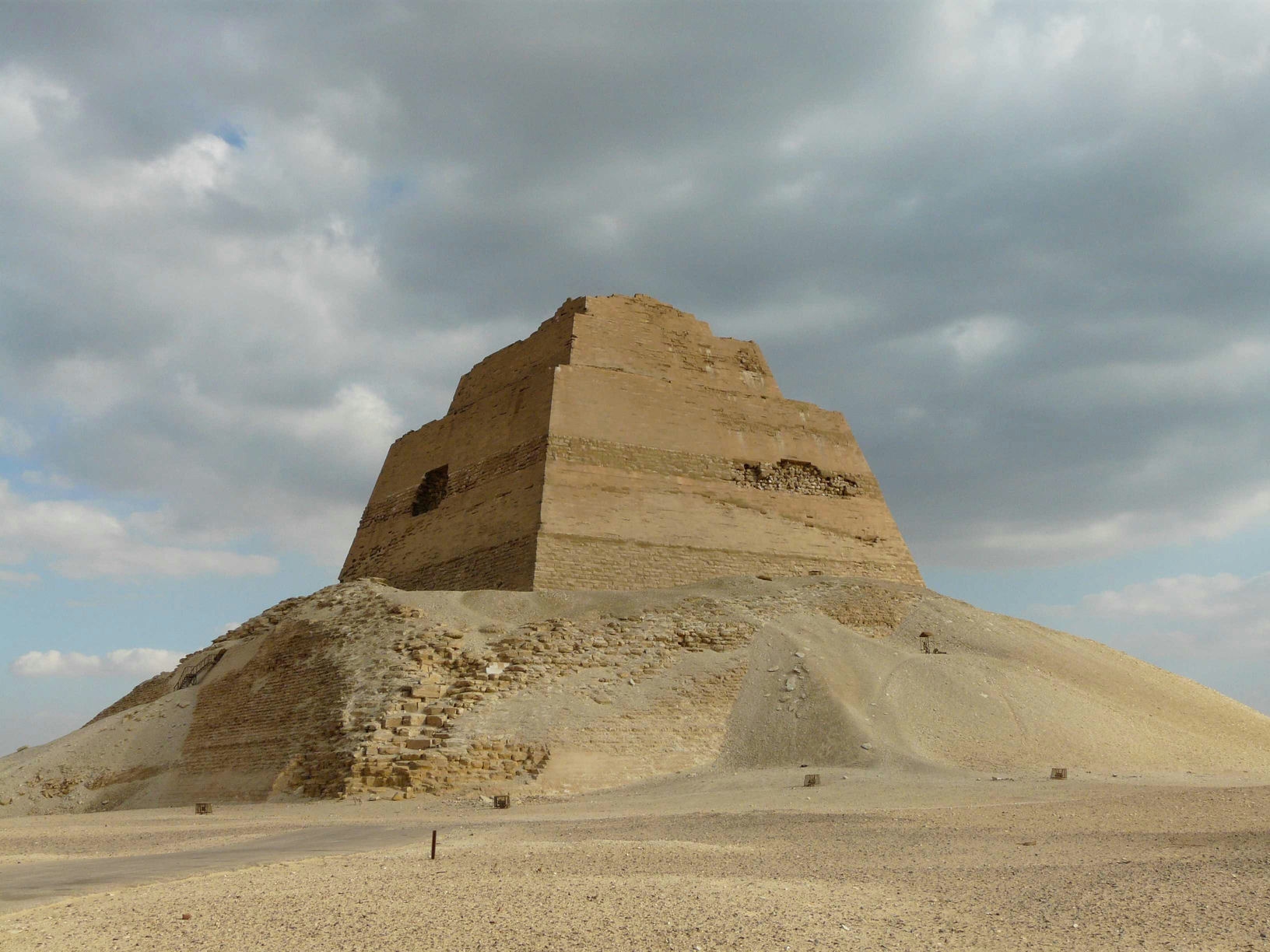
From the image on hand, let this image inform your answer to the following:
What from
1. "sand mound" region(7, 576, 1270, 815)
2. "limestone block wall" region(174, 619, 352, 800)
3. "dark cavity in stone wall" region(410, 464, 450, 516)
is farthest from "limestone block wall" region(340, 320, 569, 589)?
"limestone block wall" region(174, 619, 352, 800)

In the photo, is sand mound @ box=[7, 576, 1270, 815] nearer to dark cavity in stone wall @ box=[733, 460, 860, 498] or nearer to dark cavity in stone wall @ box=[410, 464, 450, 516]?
dark cavity in stone wall @ box=[733, 460, 860, 498]

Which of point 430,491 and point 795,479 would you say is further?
point 430,491

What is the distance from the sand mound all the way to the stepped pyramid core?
6.29 ft

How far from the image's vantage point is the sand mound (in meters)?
13.4

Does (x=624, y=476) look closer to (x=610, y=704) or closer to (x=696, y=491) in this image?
(x=696, y=491)

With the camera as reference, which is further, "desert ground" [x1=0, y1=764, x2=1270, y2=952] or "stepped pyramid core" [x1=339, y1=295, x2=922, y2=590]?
"stepped pyramid core" [x1=339, y1=295, x2=922, y2=590]

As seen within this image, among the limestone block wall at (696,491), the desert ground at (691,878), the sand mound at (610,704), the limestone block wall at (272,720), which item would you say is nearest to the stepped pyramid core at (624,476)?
the limestone block wall at (696,491)

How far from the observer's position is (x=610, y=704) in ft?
46.9

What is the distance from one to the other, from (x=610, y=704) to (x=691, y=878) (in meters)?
8.53

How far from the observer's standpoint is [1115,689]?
658 inches

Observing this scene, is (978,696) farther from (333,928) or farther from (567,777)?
(333,928)

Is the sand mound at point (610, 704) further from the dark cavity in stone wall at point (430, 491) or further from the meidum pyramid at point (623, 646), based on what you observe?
the dark cavity in stone wall at point (430, 491)

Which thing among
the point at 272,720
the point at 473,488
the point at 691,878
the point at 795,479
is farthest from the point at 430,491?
the point at 691,878

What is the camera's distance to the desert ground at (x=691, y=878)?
4625 mm
